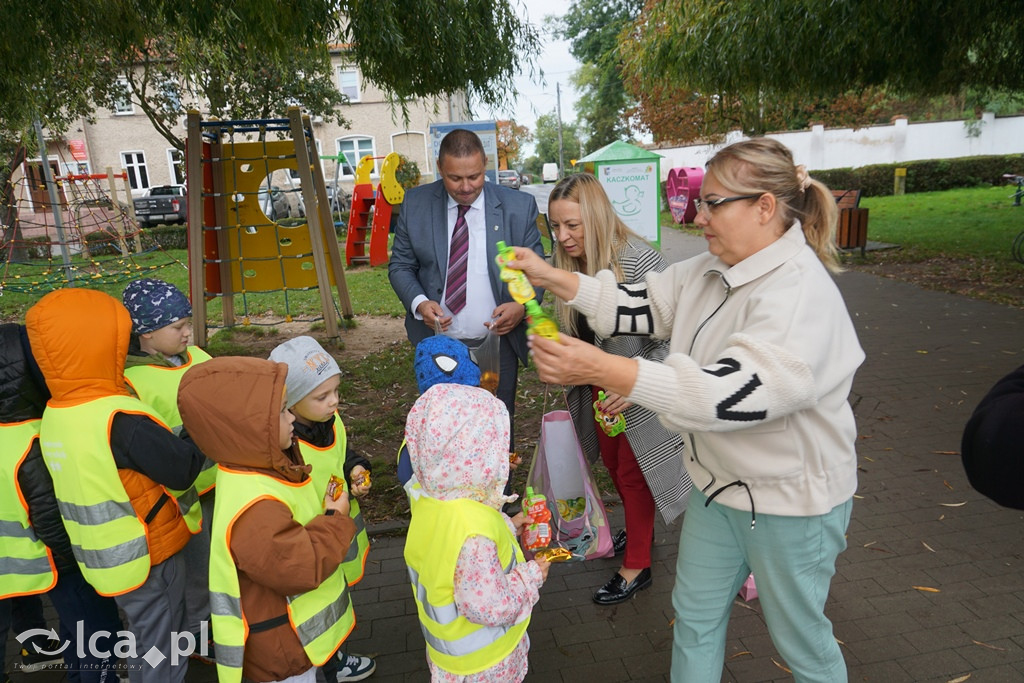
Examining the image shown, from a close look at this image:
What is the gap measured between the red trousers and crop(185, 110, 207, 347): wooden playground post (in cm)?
588

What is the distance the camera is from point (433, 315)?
141 inches

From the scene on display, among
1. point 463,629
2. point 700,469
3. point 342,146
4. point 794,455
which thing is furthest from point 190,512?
point 342,146

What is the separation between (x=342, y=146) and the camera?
34406 millimetres

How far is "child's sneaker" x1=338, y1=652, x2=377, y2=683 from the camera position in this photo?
9.53 ft

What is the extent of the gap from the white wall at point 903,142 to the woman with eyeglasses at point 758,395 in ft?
105

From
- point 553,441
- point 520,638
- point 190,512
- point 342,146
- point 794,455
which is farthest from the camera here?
point 342,146

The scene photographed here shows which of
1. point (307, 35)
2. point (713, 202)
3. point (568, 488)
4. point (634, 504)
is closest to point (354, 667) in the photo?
point (568, 488)

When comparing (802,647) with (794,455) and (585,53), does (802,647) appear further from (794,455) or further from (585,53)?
(585,53)

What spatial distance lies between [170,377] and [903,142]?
3628cm

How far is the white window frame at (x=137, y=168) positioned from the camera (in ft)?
110

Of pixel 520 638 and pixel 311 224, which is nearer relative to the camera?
pixel 520 638

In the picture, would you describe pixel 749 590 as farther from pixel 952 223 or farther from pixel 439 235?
pixel 952 223

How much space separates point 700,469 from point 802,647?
600 mm

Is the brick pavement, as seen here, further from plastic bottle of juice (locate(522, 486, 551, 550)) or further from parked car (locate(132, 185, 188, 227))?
parked car (locate(132, 185, 188, 227))
